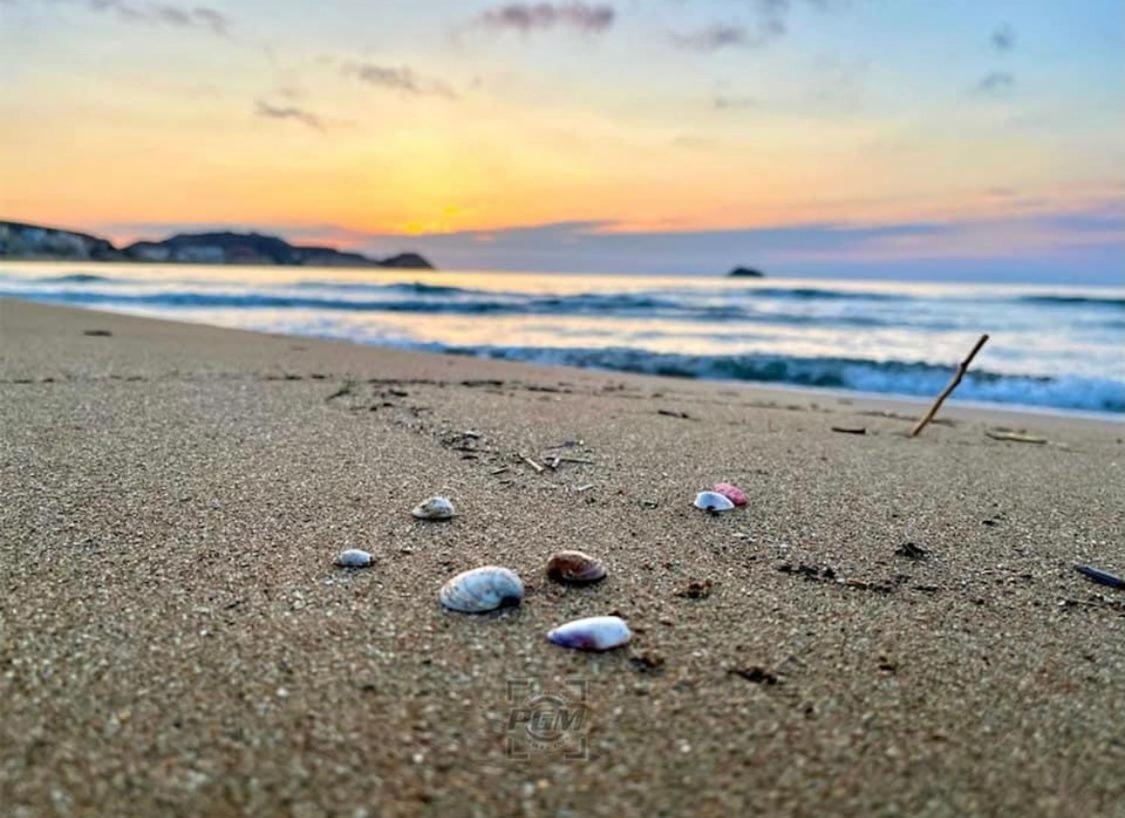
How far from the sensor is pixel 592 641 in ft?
5.11

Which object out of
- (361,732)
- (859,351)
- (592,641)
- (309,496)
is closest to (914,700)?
(592,641)

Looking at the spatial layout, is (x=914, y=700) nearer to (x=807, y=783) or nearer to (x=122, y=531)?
(x=807, y=783)

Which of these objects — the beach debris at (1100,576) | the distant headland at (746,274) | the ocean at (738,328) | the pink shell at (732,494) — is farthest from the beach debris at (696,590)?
the distant headland at (746,274)

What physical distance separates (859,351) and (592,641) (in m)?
12.0

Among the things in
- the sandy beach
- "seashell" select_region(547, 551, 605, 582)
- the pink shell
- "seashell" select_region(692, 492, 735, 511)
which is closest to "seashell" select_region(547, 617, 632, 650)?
the sandy beach

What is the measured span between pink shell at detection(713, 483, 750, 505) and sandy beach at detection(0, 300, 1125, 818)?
98 millimetres

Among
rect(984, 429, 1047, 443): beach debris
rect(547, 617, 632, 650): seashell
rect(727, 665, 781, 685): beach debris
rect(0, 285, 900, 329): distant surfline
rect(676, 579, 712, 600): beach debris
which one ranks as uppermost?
rect(0, 285, 900, 329): distant surfline

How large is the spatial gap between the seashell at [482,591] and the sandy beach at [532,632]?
0.04 meters

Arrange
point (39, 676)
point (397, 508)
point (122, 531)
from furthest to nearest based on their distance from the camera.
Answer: point (397, 508) < point (122, 531) < point (39, 676)

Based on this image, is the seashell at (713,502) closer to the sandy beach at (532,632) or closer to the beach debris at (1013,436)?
the sandy beach at (532,632)

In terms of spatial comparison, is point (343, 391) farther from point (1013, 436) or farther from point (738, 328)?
point (738, 328)

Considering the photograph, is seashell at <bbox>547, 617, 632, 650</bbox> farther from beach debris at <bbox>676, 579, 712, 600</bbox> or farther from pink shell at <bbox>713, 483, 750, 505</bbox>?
pink shell at <bbox>713, 483, 750, 505</bbox>

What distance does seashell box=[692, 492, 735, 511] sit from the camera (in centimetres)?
265

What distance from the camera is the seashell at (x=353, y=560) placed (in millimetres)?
1971
